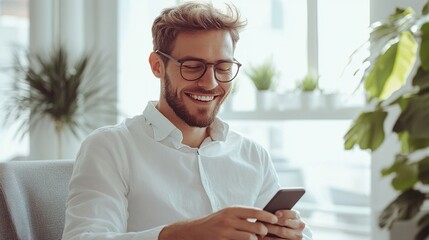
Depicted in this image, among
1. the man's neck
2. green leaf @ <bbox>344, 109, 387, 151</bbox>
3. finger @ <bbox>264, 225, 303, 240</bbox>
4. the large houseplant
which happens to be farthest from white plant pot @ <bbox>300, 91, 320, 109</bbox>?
green leaf @ <bbox>344, 109, 387, 151</bbox>

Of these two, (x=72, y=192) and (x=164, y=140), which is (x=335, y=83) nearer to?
(x=164, y=140)

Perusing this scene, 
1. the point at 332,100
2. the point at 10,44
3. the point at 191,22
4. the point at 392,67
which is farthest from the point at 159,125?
the point at 10,44

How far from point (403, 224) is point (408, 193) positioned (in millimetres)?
122

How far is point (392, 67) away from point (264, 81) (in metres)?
3.29

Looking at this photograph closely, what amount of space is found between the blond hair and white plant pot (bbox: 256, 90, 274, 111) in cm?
188

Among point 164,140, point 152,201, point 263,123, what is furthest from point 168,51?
point 263,123

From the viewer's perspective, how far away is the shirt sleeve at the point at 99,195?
188cm

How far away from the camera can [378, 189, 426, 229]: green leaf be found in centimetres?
77

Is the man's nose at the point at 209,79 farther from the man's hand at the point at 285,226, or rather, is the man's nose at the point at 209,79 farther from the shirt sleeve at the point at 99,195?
the man's hand at the point at 285,226

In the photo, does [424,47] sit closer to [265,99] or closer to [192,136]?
[192,136]

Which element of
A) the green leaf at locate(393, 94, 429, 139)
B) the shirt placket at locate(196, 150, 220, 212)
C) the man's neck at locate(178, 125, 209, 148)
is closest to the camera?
the green leaf at locate(393, 94, 429, 139)

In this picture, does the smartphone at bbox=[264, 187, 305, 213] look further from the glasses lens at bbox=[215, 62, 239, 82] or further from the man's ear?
the man's ear

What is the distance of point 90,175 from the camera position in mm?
2006

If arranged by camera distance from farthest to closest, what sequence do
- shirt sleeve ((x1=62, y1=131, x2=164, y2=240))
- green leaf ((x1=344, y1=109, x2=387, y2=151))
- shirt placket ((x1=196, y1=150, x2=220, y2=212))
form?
shirt placket ((x1=196, y1=150, x2=220, y2=212))
shirt sleeve ((x1=62, y1=131, x2=164, y2=240))
green leaf ((x1=344, y1=109, x2=387, y2=151))
